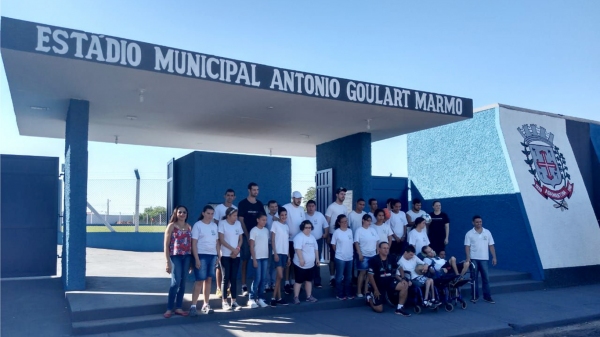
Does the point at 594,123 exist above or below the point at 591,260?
above

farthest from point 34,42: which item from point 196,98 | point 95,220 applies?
point 95,220

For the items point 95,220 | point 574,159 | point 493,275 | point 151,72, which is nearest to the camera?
point 151,72

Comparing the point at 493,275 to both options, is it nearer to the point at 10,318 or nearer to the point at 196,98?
the point at 196,98

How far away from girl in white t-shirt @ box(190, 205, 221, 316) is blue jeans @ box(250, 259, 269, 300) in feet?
2.29

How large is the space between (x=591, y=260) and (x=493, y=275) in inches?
123

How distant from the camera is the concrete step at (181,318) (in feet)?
20.9

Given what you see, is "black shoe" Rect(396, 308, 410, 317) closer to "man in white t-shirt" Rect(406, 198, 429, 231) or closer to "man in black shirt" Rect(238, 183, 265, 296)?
"man in white t-shirt" Rect(406, 198, 429, 231)

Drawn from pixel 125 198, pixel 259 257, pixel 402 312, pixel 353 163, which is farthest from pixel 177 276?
pixel 125 198

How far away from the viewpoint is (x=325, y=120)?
381 inches

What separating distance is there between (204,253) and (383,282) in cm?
296

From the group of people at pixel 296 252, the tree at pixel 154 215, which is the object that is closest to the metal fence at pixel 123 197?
the tree at pixel 154 215

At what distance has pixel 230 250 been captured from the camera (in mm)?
7203

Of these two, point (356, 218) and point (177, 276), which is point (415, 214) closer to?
point (356, 218)

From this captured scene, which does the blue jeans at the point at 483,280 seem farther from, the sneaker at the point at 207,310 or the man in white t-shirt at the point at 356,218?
the sneaker at the point at 207,310
